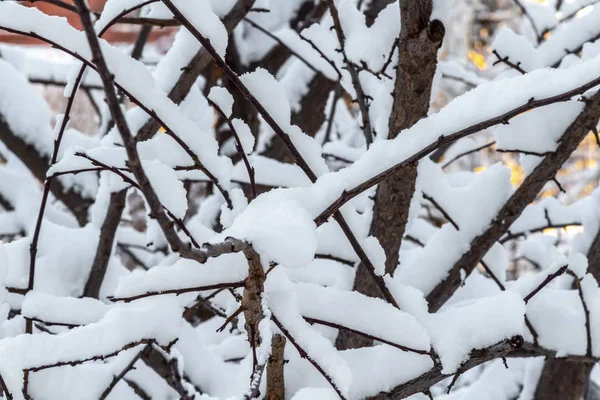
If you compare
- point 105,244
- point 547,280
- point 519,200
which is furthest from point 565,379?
point 105,244

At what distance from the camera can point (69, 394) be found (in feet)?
2.08

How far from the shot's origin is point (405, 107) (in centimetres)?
70

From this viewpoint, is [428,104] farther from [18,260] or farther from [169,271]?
[18,260]

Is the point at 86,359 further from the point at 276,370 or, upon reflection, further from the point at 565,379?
the point at 565,379

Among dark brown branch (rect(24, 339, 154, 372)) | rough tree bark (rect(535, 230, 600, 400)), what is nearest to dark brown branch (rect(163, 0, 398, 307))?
dark brown branch (rect(24, 339, 154, 372))

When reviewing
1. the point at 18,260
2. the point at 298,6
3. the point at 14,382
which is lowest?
the point at 14,382

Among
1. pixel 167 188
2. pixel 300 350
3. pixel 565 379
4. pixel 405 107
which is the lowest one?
pixel 300 350

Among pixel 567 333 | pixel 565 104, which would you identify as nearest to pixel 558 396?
pixel 567 333

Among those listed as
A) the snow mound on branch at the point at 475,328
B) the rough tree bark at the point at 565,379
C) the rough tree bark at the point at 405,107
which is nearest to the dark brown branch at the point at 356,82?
the rough tree bark at the point at 405,107

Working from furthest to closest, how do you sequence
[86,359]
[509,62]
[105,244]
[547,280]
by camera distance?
1. [105,244]
2. [509,62]
3. [547,280]
4. [86,359]

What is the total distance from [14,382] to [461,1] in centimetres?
547

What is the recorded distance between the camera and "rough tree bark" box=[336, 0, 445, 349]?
64cm

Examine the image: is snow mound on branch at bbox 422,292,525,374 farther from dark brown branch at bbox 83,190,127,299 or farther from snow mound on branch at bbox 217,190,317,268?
dark brown branch at bbox 83,190,127,299

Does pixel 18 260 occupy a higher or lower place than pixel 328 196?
higher
